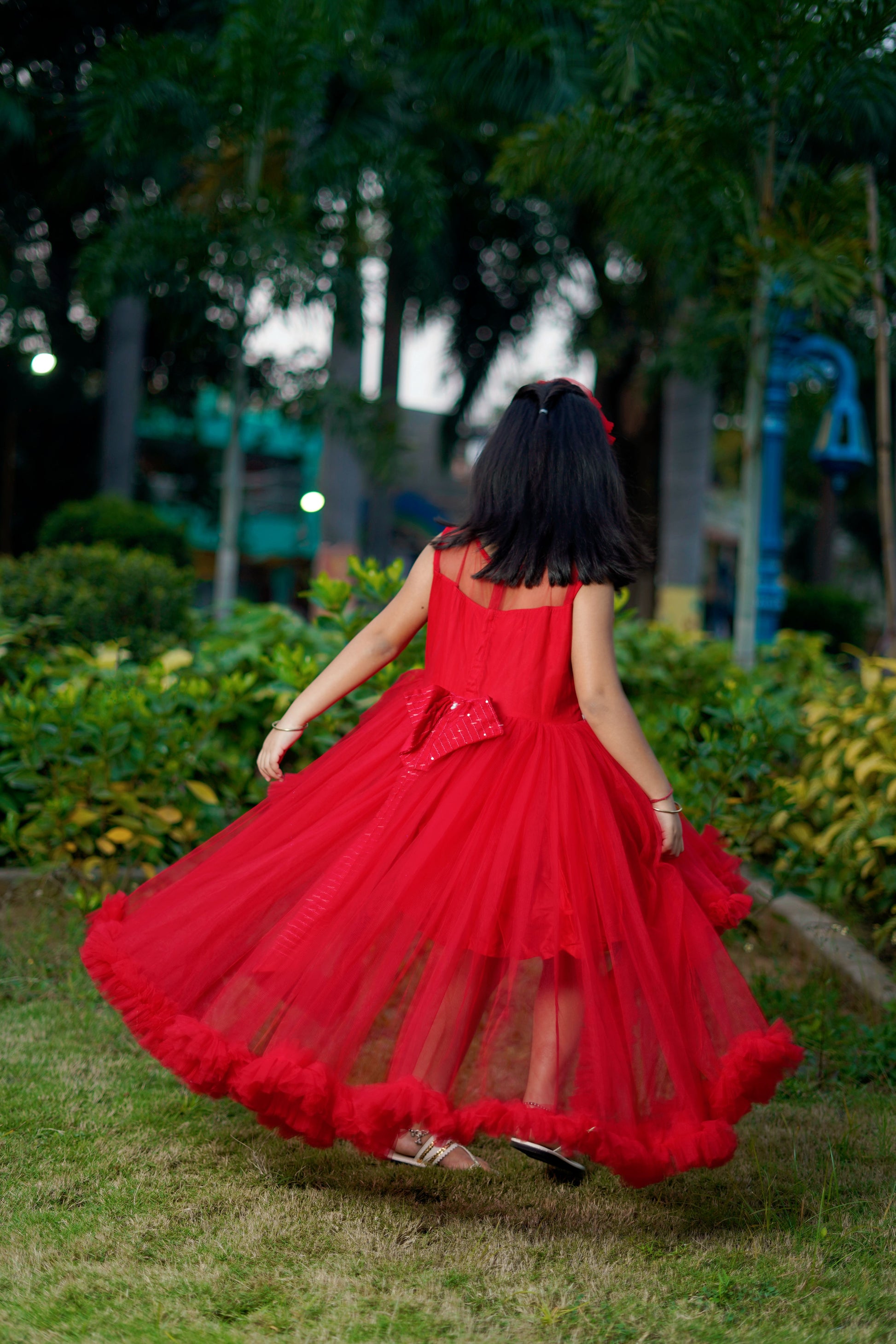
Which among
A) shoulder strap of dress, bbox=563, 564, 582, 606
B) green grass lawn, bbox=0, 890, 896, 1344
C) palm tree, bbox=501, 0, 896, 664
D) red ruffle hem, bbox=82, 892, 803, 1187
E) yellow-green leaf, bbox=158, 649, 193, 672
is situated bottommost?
green grass lawn, bbox=0, 890, 896, 1344

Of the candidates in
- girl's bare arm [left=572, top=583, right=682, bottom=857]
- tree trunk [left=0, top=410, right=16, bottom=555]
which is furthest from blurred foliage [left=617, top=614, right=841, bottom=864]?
tree trunk [left=0, top=410, right=16, bottom=555]

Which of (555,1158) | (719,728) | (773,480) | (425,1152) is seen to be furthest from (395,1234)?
(773,480)

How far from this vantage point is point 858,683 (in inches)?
211

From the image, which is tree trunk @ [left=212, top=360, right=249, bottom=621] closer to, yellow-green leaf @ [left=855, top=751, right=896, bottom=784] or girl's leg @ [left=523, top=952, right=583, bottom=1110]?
yellow-green leaf @ [left=855, top=751, right=896, bottom=784]

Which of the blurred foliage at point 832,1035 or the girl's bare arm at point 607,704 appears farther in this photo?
the blurred foliage at point 832,1035

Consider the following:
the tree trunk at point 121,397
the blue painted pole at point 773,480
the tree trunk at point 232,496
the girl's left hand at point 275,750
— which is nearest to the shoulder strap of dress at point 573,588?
the girl's left hand at point 275,750

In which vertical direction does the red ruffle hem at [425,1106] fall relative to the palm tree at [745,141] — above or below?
below

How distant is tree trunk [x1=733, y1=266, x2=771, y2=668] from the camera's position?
666 centimetres

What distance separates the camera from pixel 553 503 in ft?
7.84

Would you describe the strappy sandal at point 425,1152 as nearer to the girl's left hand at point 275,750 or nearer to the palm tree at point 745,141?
the girl's left hand at point 275,750

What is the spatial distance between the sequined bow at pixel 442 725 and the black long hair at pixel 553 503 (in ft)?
0.89

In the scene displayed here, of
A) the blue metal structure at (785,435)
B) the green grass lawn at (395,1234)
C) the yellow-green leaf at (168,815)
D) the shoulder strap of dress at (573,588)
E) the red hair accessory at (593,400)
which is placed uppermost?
the blue metal structure at (785,435)

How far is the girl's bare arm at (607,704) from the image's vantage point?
7.57ft

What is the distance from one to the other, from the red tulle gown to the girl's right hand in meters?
0.03
